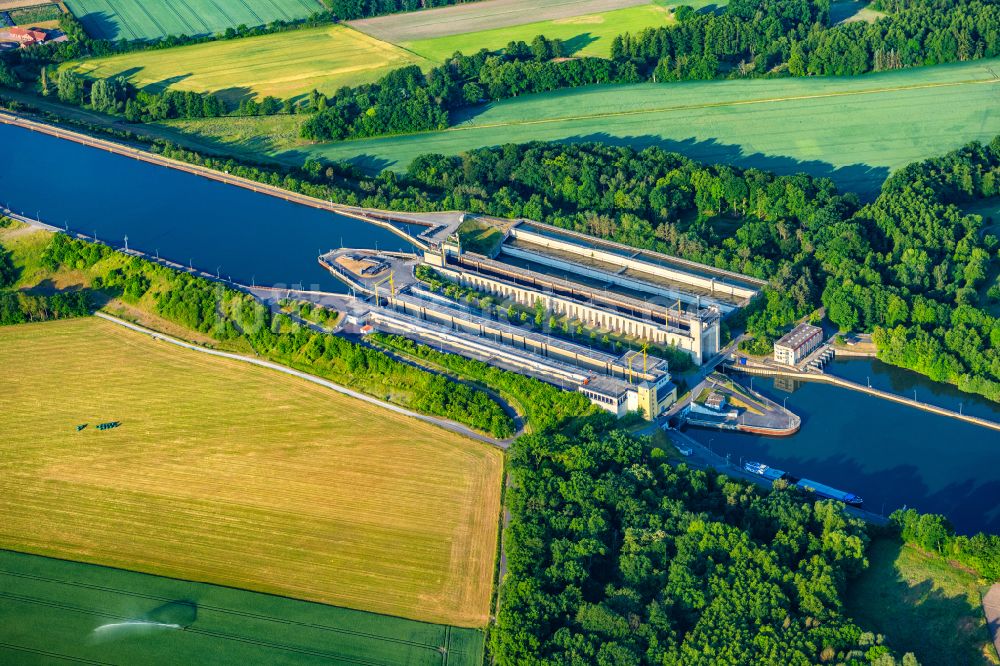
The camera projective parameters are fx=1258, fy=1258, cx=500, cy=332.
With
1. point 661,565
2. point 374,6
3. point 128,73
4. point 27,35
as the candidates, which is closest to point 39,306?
point 128,73

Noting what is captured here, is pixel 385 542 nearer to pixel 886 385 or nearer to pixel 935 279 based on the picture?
pixel 886 385

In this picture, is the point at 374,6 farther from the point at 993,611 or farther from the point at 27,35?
the point at 993,611

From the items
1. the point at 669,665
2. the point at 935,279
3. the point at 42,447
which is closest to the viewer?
the point at 669,665

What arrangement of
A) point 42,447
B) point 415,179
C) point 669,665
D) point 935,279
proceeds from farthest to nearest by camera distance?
1. point 415,179
2. point 935,279
3. point 42,447
4. point 669,665

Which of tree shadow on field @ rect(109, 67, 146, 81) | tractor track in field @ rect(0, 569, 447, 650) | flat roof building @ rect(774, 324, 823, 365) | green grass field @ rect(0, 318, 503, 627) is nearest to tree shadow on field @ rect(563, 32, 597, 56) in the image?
tree shadow on field @ rect(109, 67, 146, 81)

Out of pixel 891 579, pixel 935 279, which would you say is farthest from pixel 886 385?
pixel 891 579

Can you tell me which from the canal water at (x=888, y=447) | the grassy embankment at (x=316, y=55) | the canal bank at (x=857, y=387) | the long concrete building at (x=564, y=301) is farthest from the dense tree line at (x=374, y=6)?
the canal water at (x=888, y=447)

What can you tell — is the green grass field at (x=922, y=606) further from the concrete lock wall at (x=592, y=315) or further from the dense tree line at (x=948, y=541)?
the concrete lock wall at (x=592, y=315)
